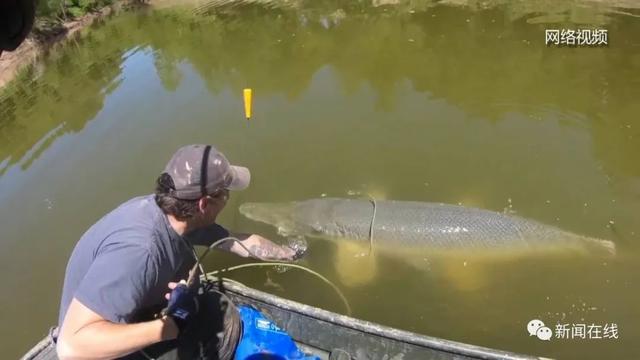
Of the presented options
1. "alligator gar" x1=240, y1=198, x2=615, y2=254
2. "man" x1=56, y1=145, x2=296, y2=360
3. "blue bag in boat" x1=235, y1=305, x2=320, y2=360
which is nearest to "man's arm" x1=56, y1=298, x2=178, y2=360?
"man" x1=56, y1=145, x2=296, y2=360

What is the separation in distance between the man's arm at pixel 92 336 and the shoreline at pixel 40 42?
9.88 m

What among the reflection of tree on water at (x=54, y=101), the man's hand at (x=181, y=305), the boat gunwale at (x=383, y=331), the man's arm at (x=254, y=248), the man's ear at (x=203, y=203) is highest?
the man's ear at (x=203, y=203)

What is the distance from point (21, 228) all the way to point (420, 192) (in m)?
4.90

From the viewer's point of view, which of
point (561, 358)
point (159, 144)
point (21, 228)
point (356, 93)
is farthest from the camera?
point (356, 93)

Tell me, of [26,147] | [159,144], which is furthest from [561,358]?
[26,147]

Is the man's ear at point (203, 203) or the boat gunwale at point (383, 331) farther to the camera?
the boat gunwale at point (383, 331)

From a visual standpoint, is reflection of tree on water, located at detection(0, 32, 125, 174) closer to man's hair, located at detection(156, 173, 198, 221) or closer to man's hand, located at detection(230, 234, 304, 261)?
man's hand, located at detection(230, 234, 304, 261)

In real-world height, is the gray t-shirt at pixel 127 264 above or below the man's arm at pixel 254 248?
above

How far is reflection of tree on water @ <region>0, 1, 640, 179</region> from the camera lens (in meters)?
7.77

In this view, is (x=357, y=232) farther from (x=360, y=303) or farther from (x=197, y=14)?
(x=197, y=14)

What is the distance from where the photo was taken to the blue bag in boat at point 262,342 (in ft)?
12.5

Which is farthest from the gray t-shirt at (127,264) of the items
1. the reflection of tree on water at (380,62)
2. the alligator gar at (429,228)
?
the reflection of tree on water at (380,62)

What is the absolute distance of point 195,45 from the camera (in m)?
12.2

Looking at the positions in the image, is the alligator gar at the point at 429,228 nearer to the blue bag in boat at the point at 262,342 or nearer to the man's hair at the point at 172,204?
the blue bag in boat at the point at 262,342
